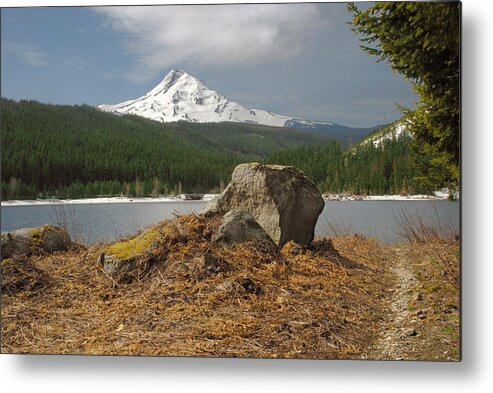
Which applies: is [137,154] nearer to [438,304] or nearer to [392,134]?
[392,134]

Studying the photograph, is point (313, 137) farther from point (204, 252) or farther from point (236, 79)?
point (204, 252)

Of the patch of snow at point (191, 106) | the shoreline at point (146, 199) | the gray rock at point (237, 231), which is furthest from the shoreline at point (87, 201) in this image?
the patch of snow at point (191, 106)

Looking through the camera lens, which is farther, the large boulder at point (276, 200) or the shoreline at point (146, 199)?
the large boulder at point (276, 200)

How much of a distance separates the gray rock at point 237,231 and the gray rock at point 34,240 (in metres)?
1.67

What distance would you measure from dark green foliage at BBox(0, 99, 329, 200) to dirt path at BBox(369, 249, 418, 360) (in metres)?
1.59

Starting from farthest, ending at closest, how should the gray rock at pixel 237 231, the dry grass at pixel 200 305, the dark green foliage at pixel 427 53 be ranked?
the gray rock at pixel 237 231 < the dark green foliage at pixel 427 53 < the dry grass at pixel 200 305

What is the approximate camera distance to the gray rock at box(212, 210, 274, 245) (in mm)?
4348

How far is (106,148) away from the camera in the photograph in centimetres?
454

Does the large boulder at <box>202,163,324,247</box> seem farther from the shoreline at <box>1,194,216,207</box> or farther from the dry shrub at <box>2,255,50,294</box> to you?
the dry shrub at <box>2,255,50,294</box>

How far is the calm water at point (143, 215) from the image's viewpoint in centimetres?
447

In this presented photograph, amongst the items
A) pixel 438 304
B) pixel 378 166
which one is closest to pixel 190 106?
pixel 378 166

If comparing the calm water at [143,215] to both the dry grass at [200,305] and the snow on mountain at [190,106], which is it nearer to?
the dry grass at [200,305]

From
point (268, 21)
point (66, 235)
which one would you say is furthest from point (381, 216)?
point (66, 235)

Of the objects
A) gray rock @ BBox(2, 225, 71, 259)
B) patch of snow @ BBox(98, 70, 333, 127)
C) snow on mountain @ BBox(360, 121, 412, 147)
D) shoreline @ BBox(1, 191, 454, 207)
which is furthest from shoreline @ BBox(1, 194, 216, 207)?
snow on mountain @ BBox(360, 121, 412, 147)
